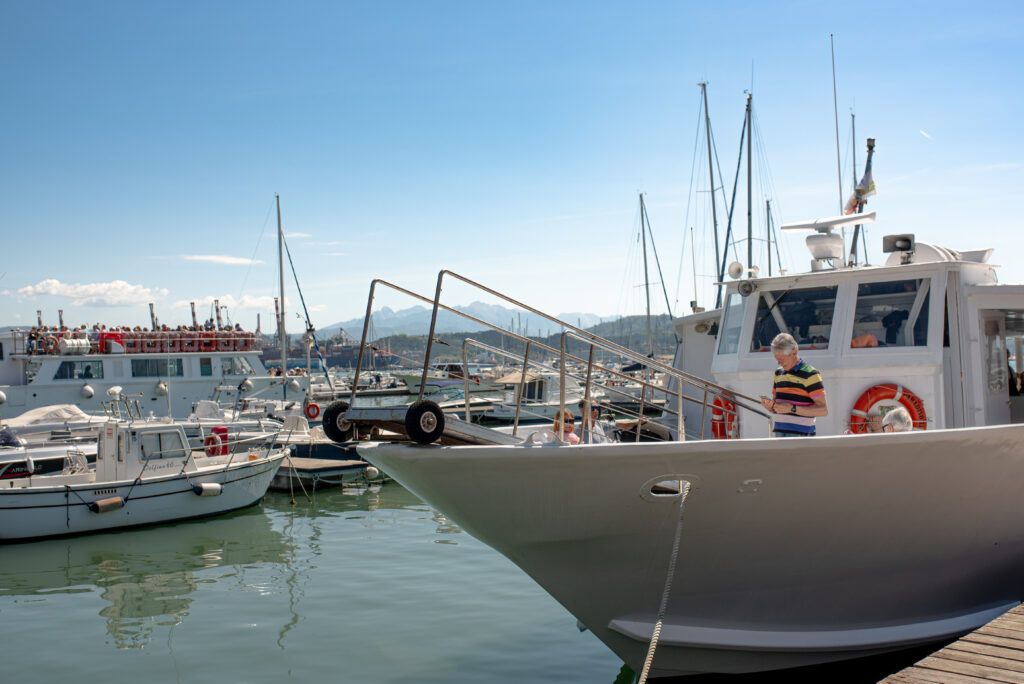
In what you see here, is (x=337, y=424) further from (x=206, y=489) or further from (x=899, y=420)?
(x=206, y=489)

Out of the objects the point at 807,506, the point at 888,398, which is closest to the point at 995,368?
the point at 888,398

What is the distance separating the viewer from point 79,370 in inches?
1093

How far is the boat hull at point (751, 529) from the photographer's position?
5363 mm

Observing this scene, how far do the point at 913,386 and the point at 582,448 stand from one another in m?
3.64

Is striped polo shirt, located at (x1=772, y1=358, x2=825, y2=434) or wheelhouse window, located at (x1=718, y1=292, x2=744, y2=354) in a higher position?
wheelhouse window, located at (x1=718, y1=292, x2=744, y2=354)

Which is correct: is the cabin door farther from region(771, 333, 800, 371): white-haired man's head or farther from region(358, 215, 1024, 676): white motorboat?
region(771, 333, 800, 371): white-haired man's head

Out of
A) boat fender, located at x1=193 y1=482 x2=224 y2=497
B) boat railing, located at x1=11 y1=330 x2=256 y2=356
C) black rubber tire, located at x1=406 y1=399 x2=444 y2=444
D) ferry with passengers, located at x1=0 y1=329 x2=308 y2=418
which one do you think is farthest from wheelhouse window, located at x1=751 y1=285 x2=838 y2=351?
boat railing, located at x1=11 y1=330 x2=256 y2=356

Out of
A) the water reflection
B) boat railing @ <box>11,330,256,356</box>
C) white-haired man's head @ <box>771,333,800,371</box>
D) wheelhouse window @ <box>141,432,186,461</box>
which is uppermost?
boat railing @ <box>11,330,256,356</box>

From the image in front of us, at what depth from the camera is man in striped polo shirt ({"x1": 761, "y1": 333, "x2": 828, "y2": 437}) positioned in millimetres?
5742

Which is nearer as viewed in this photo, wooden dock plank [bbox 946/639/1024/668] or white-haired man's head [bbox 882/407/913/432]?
wooden dock plank [bbox 946/639/1024/668]

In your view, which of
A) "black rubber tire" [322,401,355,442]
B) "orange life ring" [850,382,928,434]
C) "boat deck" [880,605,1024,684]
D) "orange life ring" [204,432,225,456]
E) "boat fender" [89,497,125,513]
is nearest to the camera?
"boat deck" [880,605,1024,684]

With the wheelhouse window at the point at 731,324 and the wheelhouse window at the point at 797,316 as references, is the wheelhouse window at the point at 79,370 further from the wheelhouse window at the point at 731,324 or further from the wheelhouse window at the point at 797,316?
the wheelhouse window at the point at 797,316

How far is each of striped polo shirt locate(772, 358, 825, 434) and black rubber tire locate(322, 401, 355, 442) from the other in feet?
10.6

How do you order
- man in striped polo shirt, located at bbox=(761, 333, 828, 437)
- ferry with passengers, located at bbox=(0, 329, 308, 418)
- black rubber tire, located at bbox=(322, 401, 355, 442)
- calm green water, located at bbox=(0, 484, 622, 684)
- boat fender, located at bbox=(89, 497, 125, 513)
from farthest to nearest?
ferry with passengers, located at bbox=(0, 329, 308, 418) → boat fender, located at bbox=(89, 497, 125, 513) → calm green water, located at bbox=(0, 484, 622, 684) → man in striped polo shirt, located at bbox=(761, 333, 828, 437) → black rubber tire, located at bbox=(322, 401, 355, 442)
